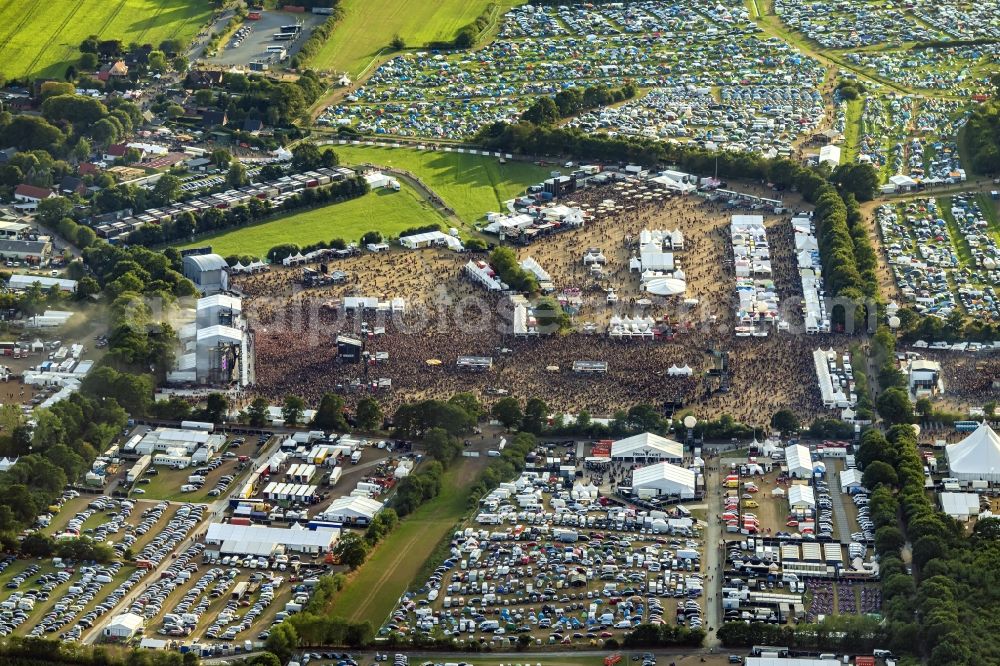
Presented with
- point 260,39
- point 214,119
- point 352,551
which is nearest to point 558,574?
point 352,551

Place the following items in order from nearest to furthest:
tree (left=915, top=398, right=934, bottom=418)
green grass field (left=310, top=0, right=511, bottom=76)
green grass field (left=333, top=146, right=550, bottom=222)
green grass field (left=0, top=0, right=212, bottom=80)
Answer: tree (left=915, top=398, right=934, bottom=418), green grass field (left=333, top=146, right=550, bottom=222), green grass field (left=0, top=0, right=212, bottom=80), green grass field (left=310, top=0, right=511, bottom=76)

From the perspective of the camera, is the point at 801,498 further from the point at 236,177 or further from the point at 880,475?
the point at 236,177

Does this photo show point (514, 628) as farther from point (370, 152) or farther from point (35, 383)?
point (370, 152)

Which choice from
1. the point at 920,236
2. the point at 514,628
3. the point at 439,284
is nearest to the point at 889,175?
the point at 920,236

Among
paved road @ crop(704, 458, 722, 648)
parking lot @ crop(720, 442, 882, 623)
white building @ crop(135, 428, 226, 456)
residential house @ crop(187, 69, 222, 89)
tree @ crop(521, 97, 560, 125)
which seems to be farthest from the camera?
residential house @ crop(187, 69, 222, 89)

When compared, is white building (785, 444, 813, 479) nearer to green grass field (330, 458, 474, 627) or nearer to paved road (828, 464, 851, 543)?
paved road (828, 464, 851, 543)

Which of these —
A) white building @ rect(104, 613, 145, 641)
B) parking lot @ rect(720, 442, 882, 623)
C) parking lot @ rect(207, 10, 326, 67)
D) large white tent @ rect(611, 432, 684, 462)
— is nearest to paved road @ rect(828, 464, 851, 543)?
parking lot @ rect(720, 442, 882, 623)

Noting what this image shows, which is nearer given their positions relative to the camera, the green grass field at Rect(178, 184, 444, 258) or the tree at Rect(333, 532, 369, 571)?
the tree at Rect(333, 532, 369, 571)
